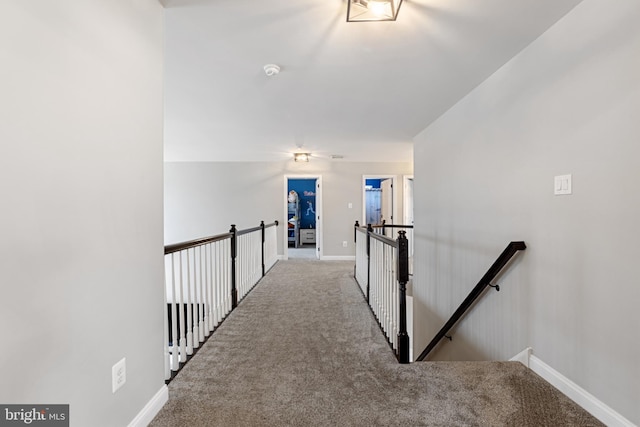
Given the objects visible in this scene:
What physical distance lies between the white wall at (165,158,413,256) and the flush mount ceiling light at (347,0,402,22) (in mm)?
5138

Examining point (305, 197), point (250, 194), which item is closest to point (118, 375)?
point (250, 194)

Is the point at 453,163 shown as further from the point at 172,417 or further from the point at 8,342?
the point at 8,342

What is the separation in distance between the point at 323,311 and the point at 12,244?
2763 mm

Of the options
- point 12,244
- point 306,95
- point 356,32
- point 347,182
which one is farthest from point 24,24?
point 347,182

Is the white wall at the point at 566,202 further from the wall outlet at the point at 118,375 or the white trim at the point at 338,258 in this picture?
the white trim at the point at 338,258

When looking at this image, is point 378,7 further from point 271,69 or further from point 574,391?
point 574,391

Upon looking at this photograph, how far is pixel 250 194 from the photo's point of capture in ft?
22.9

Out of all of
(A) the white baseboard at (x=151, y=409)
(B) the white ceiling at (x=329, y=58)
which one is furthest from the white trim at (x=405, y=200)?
(A) the white baseboard at (x=151, y=409)

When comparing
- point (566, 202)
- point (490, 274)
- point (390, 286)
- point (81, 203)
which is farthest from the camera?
point (390, 286)

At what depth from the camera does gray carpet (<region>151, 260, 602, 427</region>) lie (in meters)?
1.57

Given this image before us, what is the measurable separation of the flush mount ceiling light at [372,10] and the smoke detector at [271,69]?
80cm

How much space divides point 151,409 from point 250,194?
18.6 ft

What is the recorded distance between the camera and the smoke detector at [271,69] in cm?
238

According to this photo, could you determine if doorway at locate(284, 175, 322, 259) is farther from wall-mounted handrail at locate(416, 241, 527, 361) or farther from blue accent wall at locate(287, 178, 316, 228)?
wall-mounted handrail at locate(416, 241, 527, 361)
